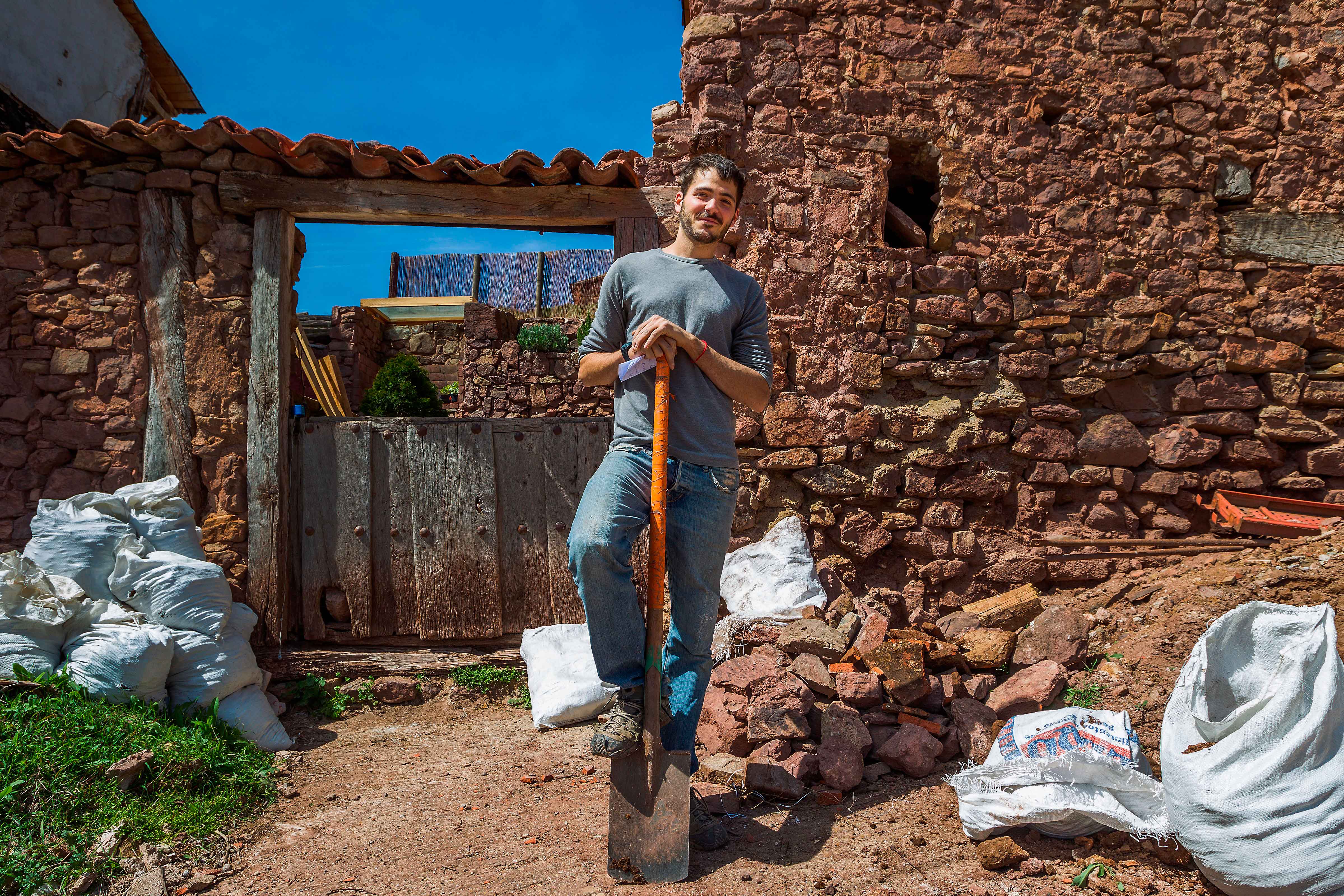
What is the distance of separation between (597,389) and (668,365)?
6555 mm

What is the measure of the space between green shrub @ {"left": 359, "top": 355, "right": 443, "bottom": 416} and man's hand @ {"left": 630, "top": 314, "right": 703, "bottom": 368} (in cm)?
739

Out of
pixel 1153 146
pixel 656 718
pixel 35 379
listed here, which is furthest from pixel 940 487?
pixel 35 379

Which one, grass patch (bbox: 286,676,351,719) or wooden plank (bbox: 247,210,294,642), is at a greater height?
wooden plank (bbox: 247,210,294,642)

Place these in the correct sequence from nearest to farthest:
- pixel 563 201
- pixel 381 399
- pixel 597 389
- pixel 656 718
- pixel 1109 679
→ pixel 656 718 < pixel 1109 679 < pixel 563 201 < pixel 597 389 < pixel 381 399

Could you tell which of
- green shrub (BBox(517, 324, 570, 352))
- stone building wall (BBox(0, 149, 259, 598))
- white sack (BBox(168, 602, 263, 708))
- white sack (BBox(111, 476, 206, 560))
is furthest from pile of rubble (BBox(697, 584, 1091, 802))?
green shrub (BBox(517, 324, 570, 352))

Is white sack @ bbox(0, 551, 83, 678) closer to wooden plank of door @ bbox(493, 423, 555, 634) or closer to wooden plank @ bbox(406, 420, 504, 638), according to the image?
wooden plank @ bbox(406, 420, 504, 638)

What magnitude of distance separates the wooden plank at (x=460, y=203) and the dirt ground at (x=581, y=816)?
2.41 metres

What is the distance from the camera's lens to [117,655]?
286cm

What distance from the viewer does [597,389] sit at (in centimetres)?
871

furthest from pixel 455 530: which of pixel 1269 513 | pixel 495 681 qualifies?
pixel 1269 513

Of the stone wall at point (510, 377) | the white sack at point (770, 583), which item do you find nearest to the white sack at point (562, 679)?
the white sack at point (770, 583)

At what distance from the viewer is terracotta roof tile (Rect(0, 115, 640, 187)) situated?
355 centimetres

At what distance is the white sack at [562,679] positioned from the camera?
10.9 feet

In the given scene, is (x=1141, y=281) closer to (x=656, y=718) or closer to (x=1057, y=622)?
(x=1057, y=622)
